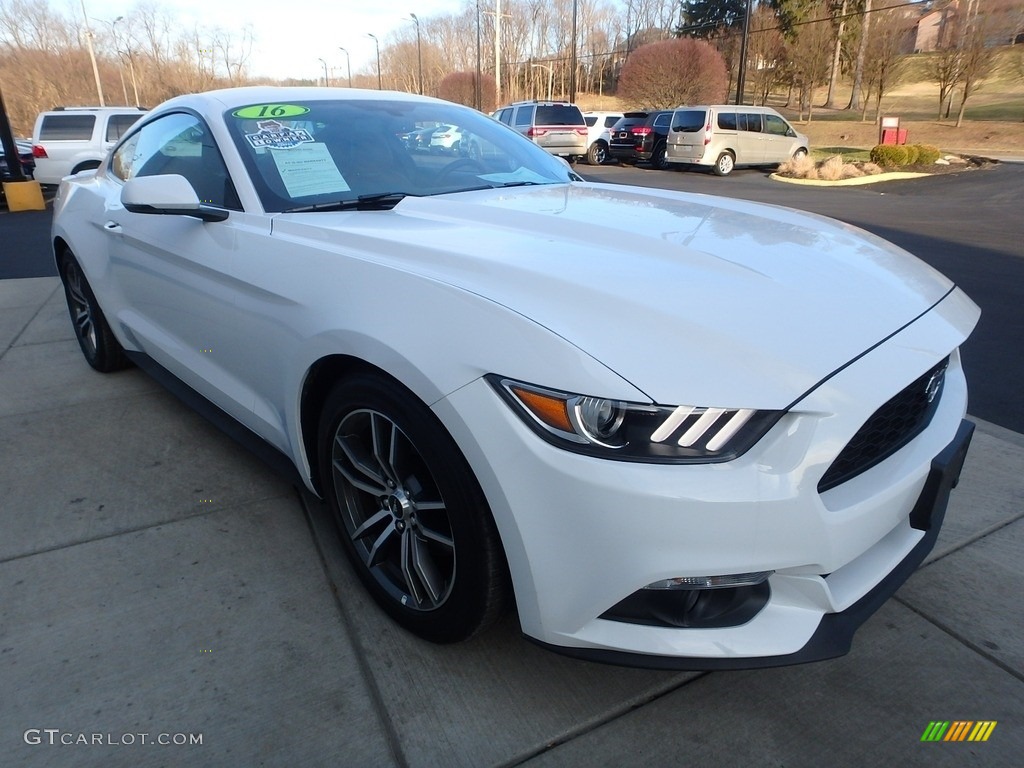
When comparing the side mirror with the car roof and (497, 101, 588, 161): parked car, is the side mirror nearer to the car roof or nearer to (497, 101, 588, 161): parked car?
the car roof

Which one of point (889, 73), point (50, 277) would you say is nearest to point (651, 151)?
point (50, 277)

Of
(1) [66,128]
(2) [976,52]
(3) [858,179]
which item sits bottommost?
(3) [858,179]

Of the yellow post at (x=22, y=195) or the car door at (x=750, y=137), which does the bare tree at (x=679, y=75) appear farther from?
the yellow post at (x=22, y=195)

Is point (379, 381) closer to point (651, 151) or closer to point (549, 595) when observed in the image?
point (549, 595)

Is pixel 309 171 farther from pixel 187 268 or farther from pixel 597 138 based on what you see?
pixel 597 138

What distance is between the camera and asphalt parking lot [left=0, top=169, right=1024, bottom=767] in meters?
1.81

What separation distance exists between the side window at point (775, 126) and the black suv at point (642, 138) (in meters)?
2.78

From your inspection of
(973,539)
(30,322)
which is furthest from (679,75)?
(973,539)

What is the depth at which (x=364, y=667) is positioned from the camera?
6.77ft

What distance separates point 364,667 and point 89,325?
3331 mm

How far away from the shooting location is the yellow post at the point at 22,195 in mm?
12586

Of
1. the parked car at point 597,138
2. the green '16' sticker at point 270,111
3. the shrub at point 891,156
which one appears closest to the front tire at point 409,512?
the green '16' sticker at point 270,111

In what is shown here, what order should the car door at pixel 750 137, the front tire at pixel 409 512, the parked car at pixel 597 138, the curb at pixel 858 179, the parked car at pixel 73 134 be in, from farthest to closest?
the parked car at pixel 597 138
the car door at pixel 750 137
the curb at pixel 858 179
the parked car at pixel 73 134
the front tire at pixel 409 512

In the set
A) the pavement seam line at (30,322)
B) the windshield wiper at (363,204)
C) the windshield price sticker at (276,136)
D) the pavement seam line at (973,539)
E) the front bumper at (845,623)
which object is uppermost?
Result: the windshield price sticker at (276,136)
